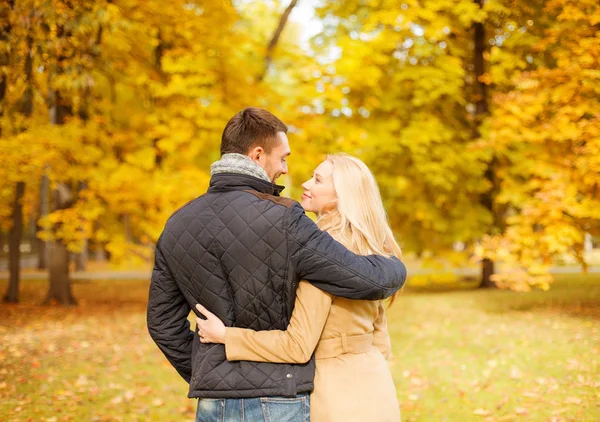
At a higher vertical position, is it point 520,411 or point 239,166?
point 239,166

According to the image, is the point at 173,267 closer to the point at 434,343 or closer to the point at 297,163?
the point at 434,343

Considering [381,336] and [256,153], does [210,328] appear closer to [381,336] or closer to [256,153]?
[256,153]

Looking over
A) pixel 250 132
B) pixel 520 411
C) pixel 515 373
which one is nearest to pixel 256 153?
pixel 250 132

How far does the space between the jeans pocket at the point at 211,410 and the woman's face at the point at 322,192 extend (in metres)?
→ 0.92

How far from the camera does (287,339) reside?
95.3 inches

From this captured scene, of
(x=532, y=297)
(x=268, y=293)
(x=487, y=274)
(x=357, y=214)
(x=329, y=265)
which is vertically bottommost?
(x=532, y=297)

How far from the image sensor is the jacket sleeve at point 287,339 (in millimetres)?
2414

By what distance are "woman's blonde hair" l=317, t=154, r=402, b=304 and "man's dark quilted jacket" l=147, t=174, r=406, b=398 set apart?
0.17 metres

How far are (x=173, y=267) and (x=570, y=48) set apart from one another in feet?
32.6

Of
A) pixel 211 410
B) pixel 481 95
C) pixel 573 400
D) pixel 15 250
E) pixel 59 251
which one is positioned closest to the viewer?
pixel 211 410

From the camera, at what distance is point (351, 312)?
2.63 metres

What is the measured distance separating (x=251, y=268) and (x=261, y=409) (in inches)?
20.8

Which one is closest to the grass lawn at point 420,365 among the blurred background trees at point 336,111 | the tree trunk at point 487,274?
the blurred background trees at point 336,111

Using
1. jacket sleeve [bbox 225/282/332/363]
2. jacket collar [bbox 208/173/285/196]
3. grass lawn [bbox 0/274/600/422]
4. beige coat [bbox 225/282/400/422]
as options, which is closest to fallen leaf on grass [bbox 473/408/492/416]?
grass lawn [bbox 0/274/600/422]
